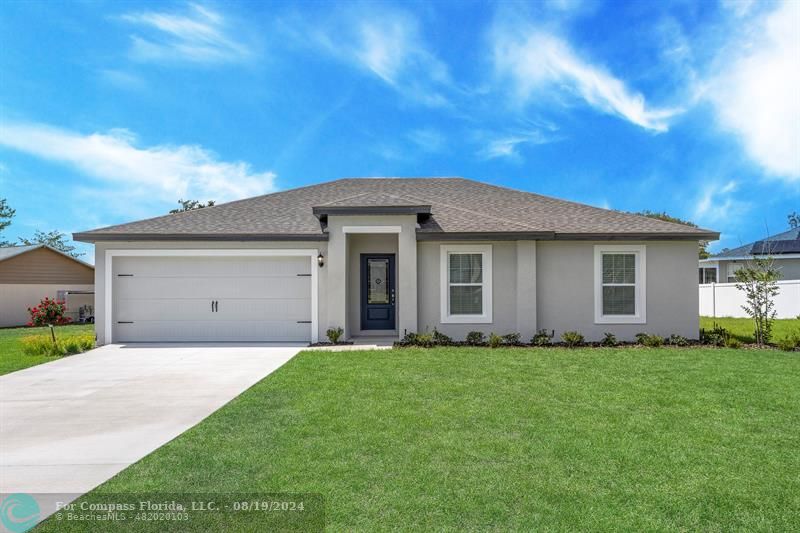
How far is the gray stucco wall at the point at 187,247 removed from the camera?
1232 centimetres

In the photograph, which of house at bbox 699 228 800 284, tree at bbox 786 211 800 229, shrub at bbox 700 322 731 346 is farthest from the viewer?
tree at bbox 786 211 800 229

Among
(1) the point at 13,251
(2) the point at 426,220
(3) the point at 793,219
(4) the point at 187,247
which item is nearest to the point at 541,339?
(2) the point at 426,220

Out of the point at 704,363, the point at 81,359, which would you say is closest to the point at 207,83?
the point at 81,359

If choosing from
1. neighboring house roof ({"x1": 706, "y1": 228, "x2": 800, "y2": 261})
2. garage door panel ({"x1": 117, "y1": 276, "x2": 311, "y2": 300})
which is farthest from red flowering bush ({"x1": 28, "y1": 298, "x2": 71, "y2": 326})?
neighboring house roof ({"x1": 706, "y1": 228, "x2": 800, "y2": 261})

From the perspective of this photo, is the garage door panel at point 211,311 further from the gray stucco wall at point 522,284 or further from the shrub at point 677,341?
the shrub at point 677,341

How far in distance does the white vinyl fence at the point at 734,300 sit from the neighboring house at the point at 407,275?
9.32 metres

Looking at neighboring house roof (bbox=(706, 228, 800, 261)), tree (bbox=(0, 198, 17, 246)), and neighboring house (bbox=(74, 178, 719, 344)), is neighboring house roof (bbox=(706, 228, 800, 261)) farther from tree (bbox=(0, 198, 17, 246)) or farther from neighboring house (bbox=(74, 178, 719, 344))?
tree (bbox=(0, 198, 17, 246))

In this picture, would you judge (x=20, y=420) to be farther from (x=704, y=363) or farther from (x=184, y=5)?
(x=704, y=363)

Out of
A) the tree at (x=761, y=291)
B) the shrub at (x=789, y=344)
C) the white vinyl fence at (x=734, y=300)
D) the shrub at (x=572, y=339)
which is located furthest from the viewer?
the white vinyl fence at (x=734, y=300)

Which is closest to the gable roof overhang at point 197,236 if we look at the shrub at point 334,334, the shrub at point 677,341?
the shrub at point 334,334

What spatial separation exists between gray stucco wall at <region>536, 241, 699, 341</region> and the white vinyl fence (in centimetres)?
821

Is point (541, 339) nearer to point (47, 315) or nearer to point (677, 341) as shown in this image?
point (677, 341)

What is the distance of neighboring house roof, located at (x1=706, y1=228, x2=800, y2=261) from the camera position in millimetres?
24328

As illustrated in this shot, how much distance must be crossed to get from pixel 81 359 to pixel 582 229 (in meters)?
12.7
